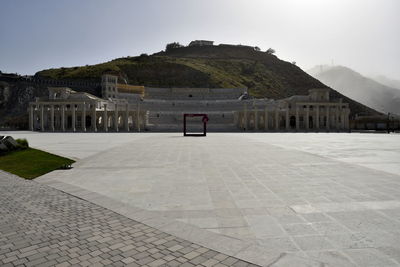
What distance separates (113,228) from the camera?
591cm

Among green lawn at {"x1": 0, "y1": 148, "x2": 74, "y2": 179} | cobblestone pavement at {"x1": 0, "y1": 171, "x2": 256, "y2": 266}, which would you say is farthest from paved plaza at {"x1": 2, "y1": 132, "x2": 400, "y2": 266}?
green lawn at {"x1": 0, "y1": 148, "x2": 74, "y2": 179}

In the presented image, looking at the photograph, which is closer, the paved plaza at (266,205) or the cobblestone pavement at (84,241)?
the cobblestone pavement at (84,241)

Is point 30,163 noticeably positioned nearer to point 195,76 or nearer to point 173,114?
point 173,114

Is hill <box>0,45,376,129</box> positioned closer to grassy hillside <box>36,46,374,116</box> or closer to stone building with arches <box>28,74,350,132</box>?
grassy hillside <box>36,46,374,116</box>

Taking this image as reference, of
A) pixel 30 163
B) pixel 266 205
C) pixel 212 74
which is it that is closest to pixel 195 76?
pixel 212 74

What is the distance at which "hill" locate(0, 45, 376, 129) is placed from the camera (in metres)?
104

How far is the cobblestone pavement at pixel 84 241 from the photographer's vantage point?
4.50 metres

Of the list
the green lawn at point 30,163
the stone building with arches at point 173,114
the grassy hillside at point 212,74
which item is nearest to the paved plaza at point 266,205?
the green lawn at point 30,163

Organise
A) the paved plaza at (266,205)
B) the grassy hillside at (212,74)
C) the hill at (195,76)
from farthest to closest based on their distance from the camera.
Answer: the grassy hillside at (212,74), the hill at (195,76), the paved plaza at (266,205)

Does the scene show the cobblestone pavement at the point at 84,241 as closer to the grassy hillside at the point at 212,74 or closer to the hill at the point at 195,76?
the hill at the point at 195,76

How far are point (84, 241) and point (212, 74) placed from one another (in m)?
134

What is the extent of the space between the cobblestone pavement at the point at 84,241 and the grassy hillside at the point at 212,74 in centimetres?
11388

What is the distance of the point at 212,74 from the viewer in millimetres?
135375

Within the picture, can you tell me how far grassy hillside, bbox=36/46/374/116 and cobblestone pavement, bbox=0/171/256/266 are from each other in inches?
4484
